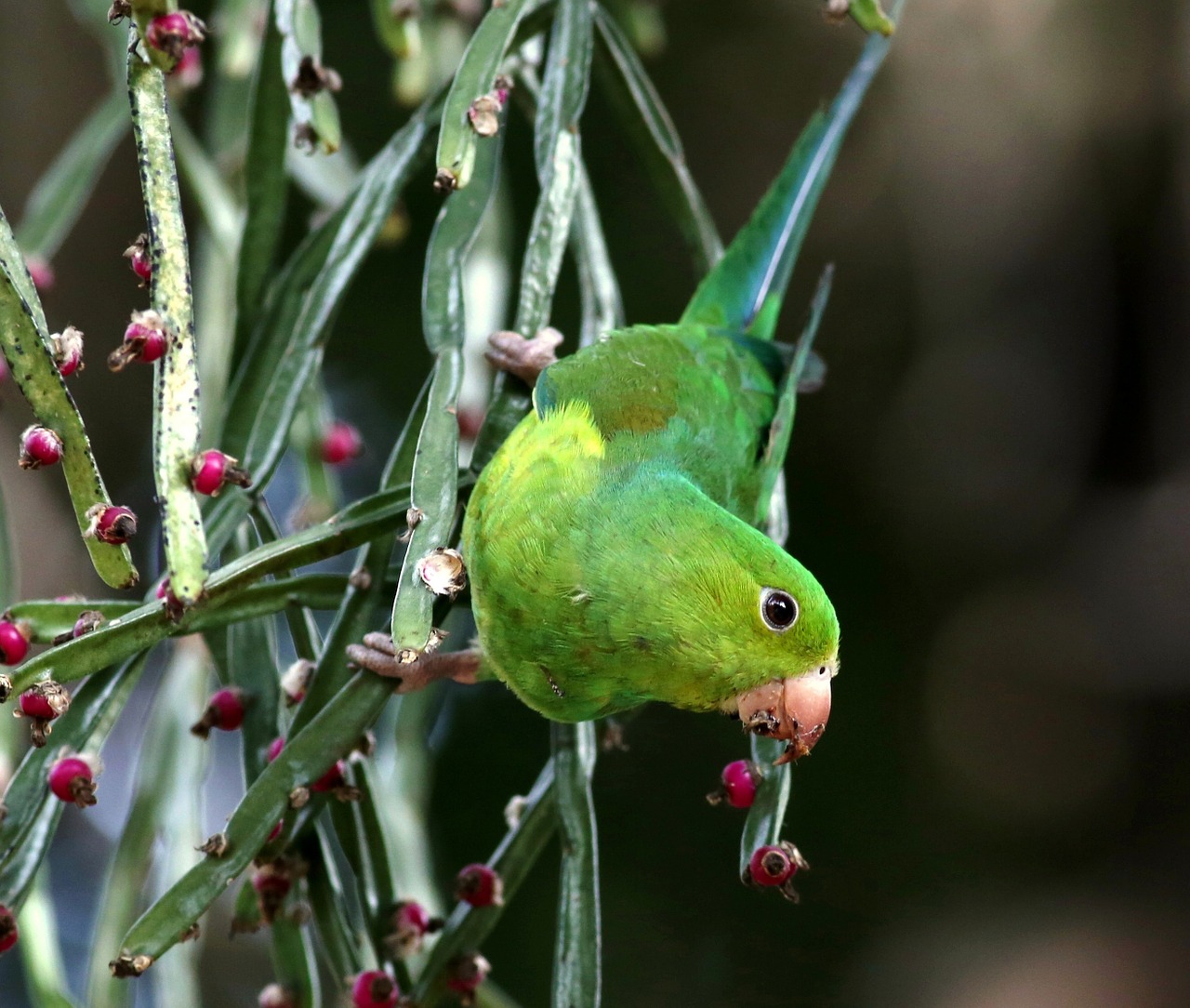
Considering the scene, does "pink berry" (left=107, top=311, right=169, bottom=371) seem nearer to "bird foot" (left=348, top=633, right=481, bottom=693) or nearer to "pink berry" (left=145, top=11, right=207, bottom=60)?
"pink berry" (left=145, top=11, right=207, bottom=60)

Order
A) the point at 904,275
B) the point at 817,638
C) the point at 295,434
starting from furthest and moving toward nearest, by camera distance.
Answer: the point at 904,275 < the point at 295,434 < the point at 817,638

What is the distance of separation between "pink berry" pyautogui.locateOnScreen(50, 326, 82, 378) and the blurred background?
8.52ft

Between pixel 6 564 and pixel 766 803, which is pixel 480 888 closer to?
pixel 766 803

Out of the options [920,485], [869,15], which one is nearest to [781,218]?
[869,15]

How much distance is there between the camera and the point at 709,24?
4.50 m

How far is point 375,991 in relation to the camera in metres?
1.71

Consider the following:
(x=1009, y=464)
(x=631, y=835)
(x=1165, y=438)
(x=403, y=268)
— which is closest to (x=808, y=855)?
(x=631, y=835)

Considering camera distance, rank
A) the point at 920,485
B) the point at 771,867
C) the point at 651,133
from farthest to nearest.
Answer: the point at 920,485 < the point at 651,133 < the point at 771,867

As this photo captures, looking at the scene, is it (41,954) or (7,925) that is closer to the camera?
(7,925)

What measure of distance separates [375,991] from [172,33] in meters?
1.18

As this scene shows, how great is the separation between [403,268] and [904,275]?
1695mm

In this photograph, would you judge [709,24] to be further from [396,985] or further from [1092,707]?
[396,985]

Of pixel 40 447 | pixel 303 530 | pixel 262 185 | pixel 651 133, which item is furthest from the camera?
pixel 651 133

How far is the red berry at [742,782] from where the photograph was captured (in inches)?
67.6
